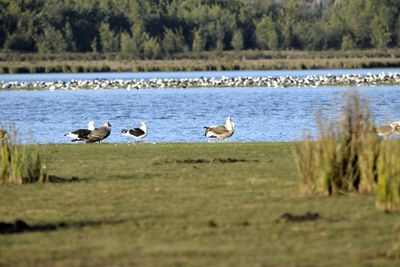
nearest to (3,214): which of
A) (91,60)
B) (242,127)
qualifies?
(242,127)

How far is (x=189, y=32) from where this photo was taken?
126438 mm

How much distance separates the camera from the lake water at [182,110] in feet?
119

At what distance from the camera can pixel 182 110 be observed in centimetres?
4900

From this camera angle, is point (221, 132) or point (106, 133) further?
point (221, 132)

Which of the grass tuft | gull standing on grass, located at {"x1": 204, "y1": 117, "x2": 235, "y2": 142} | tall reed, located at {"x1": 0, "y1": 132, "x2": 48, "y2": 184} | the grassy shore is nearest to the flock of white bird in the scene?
gull standing on grass, located at {"x1": 204, "y1": 117, "x2": 235, "y2": 142}

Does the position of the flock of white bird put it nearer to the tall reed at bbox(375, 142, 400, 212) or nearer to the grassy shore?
the tall reed at bbox(375, 142, 400, 212)

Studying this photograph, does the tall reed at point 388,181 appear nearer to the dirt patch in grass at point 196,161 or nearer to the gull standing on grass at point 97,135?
the dirt patch in grass at point 196,161

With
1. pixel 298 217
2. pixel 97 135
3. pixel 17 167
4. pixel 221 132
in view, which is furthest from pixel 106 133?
pixel 298 217

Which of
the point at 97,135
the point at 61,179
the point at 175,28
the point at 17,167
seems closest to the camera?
the point at 17,167

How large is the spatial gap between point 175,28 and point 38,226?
367 feet

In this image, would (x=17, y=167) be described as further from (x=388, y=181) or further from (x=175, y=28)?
(x=175, y=28)

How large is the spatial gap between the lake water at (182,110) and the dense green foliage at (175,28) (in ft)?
156

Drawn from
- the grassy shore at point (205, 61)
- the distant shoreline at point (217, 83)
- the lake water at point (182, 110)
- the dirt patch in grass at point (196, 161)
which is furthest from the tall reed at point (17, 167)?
the grassy shore at point (205, 61)

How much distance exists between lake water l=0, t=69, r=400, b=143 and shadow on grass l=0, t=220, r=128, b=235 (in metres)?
12.3
